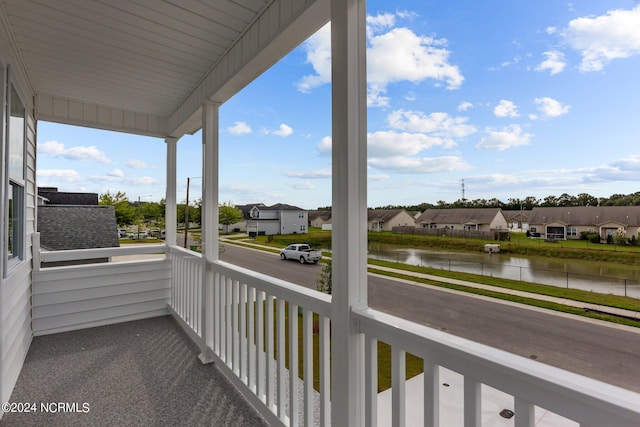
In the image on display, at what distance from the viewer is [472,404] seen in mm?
972

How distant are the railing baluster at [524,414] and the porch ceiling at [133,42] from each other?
187cm

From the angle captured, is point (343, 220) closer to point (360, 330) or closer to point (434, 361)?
point (360, 330)

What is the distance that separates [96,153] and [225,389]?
300 centimetres

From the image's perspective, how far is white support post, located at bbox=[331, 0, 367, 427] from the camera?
4.58 feet

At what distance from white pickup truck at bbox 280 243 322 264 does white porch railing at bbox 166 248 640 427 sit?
0.22m

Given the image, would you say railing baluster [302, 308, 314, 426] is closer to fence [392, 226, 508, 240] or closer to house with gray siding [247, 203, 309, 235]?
house with gray siding [247, 203, 309, 235]

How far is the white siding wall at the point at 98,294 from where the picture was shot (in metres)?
3.56

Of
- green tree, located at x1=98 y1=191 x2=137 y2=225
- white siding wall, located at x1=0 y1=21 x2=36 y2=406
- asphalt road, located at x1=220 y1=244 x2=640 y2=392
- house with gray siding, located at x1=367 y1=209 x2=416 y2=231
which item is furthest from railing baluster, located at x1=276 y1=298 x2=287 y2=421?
green tree, located at x1=98 y1=191 x2=137 y2=225

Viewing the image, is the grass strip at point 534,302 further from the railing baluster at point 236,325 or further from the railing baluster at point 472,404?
the railing baluster at point 236,325

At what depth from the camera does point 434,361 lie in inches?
41.8

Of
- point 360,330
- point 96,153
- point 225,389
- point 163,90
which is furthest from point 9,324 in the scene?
point 360,330

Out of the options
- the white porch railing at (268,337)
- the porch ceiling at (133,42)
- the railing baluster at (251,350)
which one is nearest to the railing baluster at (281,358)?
the white porch railing at (268,337)

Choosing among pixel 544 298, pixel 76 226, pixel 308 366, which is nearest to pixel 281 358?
pixel 308 366

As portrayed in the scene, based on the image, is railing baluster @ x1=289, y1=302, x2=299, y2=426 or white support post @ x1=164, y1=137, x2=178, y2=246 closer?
railing baluster @ x1=289, y1=302, x2=299, y2=426
